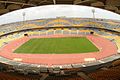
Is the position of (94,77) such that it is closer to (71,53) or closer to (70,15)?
(71,53)

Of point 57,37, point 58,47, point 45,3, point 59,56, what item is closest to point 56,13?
point 45,3

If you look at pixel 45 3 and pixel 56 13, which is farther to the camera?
pixel 56 13

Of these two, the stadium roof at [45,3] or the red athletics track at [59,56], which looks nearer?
the red athletics track at [59,56]

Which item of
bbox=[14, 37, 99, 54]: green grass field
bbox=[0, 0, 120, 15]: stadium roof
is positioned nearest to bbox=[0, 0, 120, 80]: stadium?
bbox=[14, 37, 99, 54]: green grass field

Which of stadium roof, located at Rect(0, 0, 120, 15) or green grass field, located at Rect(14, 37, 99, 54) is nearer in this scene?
green grass field, located at Rect(14, 37, 99, 54)

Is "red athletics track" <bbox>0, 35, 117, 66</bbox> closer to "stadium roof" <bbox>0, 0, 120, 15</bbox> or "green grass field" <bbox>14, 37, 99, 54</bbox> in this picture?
"green grass field" <bbox>14, 37, 99, 54</bbox>

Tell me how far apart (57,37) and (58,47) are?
6.14m

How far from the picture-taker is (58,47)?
23.0 m

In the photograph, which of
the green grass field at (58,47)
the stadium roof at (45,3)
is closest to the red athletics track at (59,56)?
the green grass field at (58,47)

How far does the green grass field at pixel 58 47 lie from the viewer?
21.2 metres

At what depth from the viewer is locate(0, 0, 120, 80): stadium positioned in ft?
54.8

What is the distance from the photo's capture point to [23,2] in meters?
28.1

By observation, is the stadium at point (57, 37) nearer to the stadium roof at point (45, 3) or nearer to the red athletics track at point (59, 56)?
the red athletics track at point (59, 56)

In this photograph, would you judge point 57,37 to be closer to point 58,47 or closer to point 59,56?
point 58,47
